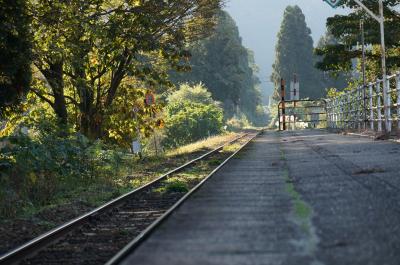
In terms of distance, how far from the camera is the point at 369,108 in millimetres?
26578

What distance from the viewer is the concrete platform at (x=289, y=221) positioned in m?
6.00

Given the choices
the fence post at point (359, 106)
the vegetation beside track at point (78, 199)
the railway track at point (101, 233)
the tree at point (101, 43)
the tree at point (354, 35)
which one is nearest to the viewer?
the railway track at point (101, 233)

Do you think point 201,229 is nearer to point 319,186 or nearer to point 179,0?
point 319,186

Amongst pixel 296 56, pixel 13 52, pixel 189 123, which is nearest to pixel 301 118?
pixel 296 56

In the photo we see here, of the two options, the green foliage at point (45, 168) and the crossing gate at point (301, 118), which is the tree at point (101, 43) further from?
the crossing gate at point (301, 118)

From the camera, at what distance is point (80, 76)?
83.8 feet

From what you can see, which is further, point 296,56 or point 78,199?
point 296,56

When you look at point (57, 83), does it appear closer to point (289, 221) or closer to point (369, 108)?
point (369, 108)

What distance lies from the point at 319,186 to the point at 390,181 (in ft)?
3.65

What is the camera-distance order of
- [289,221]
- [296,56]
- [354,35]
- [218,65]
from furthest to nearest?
[296,56] → [218,65] → [354,35] → [289,221]

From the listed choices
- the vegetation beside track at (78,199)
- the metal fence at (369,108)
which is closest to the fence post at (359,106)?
the metal fence at (369,108)

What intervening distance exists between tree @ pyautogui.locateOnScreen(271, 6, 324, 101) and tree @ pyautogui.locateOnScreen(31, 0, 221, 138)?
214 feet

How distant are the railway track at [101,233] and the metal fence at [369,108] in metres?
12.0

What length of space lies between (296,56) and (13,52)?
80555mm
